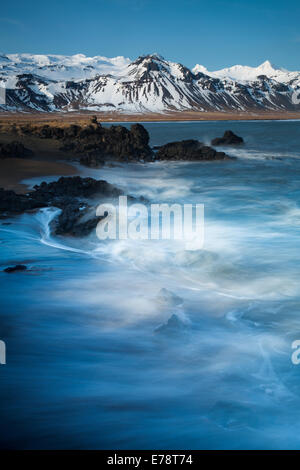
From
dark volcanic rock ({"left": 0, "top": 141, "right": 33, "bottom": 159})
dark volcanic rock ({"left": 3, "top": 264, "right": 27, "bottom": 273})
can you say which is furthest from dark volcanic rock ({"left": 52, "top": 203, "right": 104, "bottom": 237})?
dark volcanic rock ({"left": 0, "top": 141, "right": 33, "bottom": 159})

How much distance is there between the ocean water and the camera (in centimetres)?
315

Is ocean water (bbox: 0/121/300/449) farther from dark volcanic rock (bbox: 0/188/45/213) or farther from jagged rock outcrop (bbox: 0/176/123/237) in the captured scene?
dark volcanic rock (bbox: 0/188/45/213)

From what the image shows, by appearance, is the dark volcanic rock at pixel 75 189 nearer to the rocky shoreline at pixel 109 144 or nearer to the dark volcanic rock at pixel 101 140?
the rocky shoreline at pixel 109 144

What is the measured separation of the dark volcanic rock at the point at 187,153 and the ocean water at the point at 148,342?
1643cm

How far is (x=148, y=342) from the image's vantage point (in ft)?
14.6

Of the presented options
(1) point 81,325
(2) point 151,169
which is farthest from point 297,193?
(1) point 81,325

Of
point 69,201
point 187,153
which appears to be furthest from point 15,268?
point 187,153

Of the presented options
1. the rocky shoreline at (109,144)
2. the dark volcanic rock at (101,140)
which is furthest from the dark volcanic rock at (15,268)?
the dark volcanic rock at (101,140)

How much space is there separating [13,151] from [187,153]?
38.7 feet

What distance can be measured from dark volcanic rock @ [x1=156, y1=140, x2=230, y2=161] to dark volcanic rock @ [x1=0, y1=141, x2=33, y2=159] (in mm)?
9863

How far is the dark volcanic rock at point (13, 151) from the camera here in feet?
55.2

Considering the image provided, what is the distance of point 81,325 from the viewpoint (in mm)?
4820

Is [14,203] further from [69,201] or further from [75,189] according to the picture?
[75,189]

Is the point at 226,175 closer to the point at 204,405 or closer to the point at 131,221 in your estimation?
the point at 131,221
